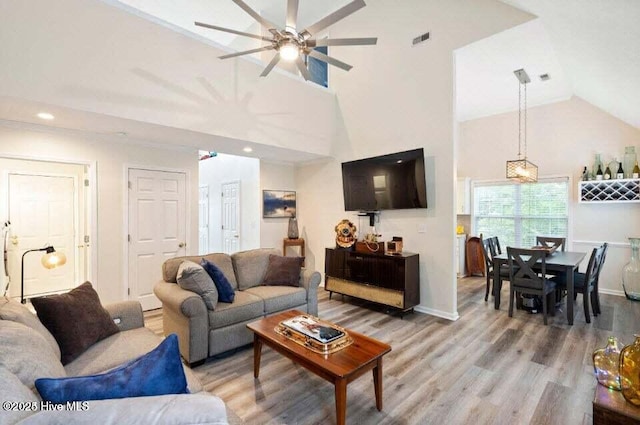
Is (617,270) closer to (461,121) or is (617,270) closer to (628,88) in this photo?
(628,88)

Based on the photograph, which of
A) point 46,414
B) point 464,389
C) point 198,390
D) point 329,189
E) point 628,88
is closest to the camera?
point 46,414

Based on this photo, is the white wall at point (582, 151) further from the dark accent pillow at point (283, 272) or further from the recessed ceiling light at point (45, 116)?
the recessed ceiling light at point (45, 116)

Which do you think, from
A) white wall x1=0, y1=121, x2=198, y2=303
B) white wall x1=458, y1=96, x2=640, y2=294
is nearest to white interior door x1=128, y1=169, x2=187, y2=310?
white wall x1=0, y1=121, x2=198, y2=303

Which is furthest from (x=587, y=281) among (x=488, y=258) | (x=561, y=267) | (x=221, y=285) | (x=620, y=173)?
(x=221, y=285)

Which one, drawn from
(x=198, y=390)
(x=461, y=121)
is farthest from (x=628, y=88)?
(x=198, y=390)

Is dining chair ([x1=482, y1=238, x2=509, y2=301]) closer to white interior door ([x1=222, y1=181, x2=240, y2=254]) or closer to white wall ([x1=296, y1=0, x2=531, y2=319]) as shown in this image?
white wall ([x1=296, y1=0, x2=531, y2=319])

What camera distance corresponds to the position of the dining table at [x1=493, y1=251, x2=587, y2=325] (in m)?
3.69

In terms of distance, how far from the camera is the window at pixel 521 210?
18.0 ft

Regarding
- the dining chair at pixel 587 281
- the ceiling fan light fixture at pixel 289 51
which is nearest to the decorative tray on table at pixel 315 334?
the ceiling fan light fixture at pixel 289 51

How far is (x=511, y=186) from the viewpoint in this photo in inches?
242

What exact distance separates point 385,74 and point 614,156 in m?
3.94

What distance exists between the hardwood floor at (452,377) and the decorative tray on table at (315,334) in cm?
46

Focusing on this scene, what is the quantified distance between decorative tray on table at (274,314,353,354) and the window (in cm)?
527

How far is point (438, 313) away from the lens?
4.15 m
